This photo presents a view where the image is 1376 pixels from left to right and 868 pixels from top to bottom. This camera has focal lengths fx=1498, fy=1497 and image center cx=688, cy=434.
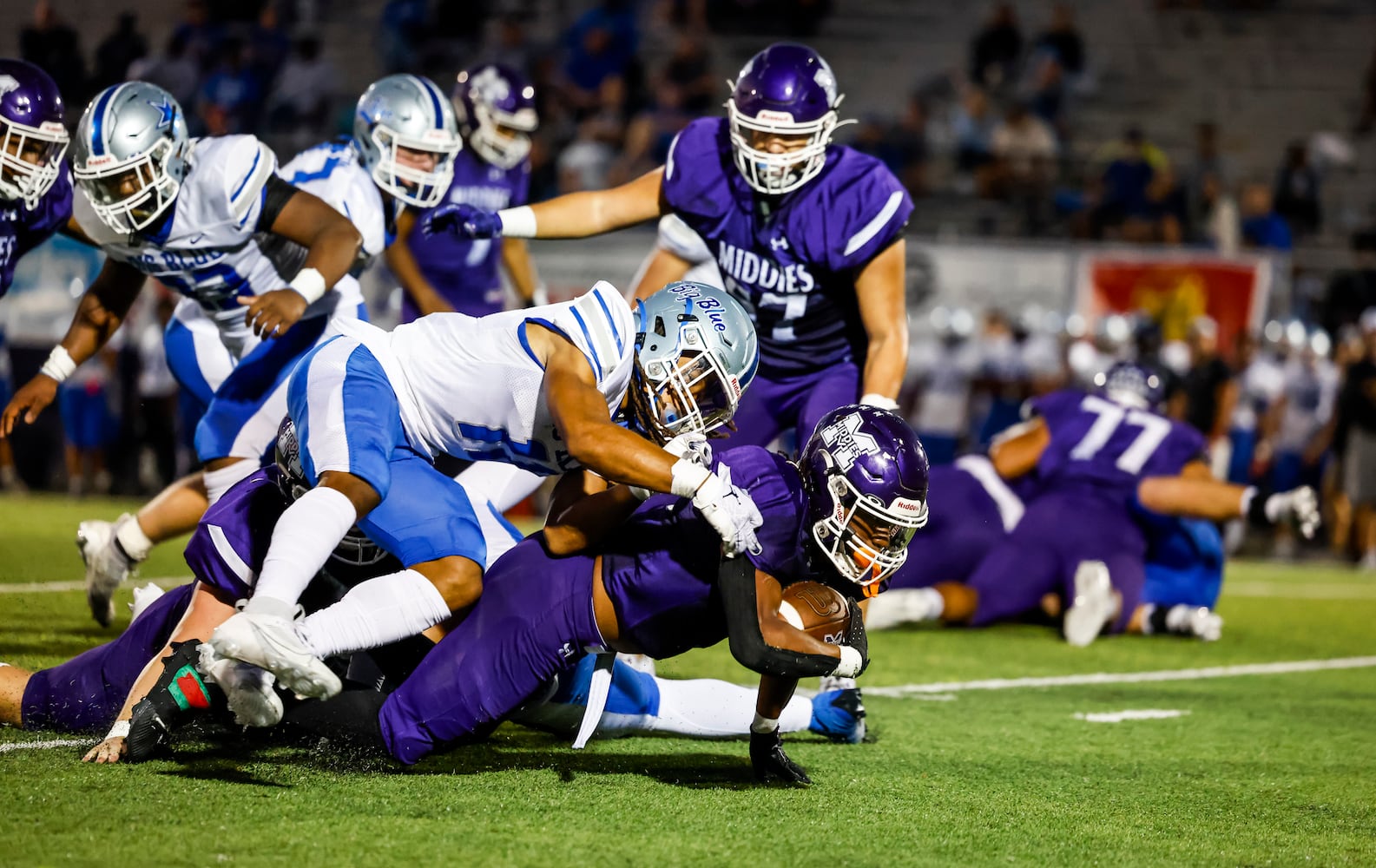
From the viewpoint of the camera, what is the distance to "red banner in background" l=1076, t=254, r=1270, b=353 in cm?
1280

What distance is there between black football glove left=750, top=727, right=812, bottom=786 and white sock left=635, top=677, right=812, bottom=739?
15.0 inches

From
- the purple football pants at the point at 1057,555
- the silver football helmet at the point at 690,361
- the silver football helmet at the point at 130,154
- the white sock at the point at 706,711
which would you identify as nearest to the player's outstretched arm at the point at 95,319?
the silver football helmet at the point at 130,154

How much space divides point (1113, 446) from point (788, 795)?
165 inches

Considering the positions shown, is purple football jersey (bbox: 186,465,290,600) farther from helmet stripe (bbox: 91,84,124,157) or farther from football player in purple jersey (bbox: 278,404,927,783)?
helmet stripe (bbox: 91,84,124,157)

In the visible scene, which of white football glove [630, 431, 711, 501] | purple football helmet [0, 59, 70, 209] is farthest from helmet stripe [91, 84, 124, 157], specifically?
white football glove [630, 431, 711, 501]

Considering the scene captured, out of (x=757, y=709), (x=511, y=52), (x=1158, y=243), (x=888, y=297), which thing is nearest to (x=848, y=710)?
(x=757, y=709)

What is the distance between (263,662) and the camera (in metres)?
3.19

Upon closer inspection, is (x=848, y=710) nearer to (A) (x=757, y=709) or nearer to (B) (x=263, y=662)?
(A) (x=757, y=709)

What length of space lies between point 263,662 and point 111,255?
7.98 feet

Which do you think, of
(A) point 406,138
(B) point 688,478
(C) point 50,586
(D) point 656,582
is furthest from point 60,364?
(B) point 688,478

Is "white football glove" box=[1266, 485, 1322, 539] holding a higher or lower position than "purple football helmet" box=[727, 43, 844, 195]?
lower

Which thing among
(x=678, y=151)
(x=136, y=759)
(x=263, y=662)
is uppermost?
(x=678, y=151)

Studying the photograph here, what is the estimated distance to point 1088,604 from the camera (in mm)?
6980

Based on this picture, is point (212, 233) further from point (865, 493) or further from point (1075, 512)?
point (1075, 512)
